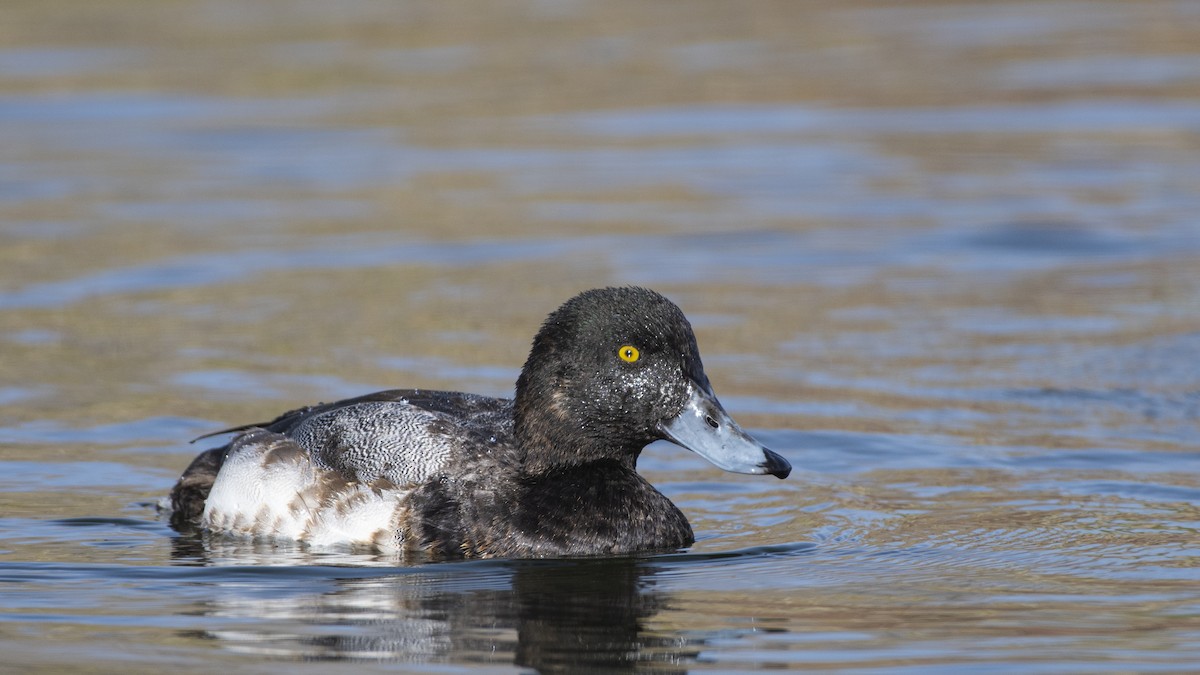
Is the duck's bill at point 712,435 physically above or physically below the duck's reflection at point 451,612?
above

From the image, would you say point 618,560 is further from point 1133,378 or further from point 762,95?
point 762,95

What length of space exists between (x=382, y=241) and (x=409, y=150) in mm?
3570

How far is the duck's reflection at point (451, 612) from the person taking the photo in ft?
20.8

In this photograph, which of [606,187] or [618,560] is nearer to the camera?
[618,560]

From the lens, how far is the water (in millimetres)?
6871

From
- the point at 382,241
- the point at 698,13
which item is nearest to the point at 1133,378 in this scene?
the point at 382,241

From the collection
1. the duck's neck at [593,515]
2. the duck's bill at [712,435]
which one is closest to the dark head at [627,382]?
the duck's bill at [712,435]

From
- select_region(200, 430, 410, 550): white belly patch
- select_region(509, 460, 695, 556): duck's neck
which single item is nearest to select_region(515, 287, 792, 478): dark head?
select_region(509, 460, 695, 556): duck's neck

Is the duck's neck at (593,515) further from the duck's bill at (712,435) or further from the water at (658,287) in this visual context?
the duck's bill at (712,435)

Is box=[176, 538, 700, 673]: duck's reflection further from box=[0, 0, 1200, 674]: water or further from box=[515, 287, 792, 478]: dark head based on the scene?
box=[515, 287, 792, 478]: dark head

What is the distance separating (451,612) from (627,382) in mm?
1323

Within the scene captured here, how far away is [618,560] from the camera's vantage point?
7648 millimetres

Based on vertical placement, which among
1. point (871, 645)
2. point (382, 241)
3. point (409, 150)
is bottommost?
point (871, 645)

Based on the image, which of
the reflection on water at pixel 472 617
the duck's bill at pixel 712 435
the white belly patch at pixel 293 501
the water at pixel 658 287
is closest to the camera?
the reflection on water at pixel 472 617
